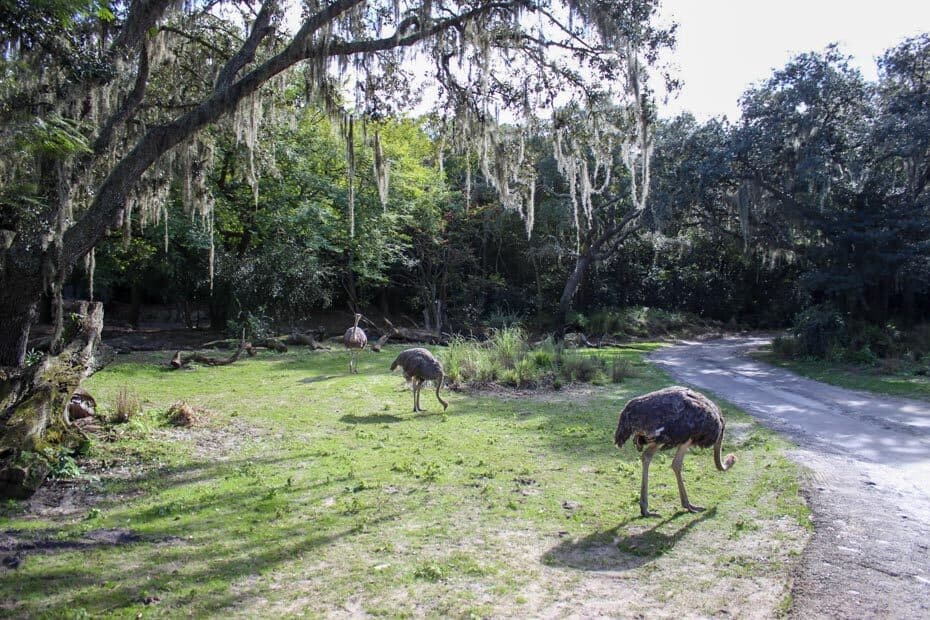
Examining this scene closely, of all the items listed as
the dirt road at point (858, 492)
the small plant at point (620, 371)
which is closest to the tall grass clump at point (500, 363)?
the small plant at point (620, 371)

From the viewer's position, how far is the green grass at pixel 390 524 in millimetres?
4020

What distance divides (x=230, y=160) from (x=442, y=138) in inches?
468

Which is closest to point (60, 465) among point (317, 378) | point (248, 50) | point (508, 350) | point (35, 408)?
point (35, 408)

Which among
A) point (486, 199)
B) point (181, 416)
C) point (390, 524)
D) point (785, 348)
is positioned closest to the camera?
point (390, 524)

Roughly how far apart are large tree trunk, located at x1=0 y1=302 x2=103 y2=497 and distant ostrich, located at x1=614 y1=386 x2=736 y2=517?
216 inches

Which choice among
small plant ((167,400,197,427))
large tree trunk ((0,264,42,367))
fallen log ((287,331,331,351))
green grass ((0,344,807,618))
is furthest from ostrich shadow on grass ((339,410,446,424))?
fallen log ((287,331,331,351))

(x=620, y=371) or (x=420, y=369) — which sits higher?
(x=420, y=369)

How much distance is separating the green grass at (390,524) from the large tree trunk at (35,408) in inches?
13.6

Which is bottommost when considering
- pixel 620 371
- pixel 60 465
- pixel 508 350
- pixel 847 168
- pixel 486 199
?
pixel 60 465

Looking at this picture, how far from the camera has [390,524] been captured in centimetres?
534

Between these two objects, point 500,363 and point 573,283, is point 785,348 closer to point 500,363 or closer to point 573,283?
point 573,283

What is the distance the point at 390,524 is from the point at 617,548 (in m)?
1.89

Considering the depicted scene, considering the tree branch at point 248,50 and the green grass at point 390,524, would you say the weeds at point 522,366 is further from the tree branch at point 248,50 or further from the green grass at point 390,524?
the tree branch at point 248,50

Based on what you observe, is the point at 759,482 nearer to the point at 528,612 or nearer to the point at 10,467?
the point at 528,612
